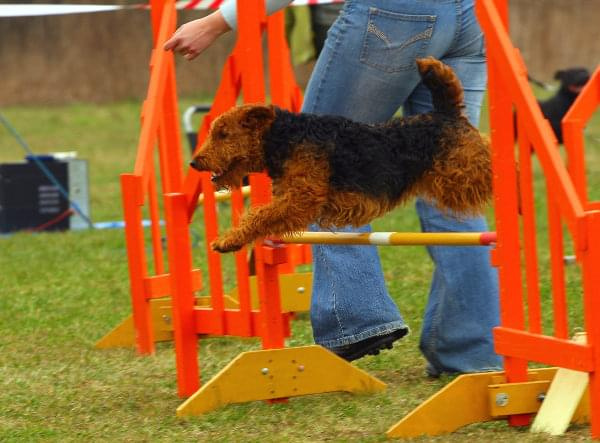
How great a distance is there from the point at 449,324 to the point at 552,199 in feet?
3.08

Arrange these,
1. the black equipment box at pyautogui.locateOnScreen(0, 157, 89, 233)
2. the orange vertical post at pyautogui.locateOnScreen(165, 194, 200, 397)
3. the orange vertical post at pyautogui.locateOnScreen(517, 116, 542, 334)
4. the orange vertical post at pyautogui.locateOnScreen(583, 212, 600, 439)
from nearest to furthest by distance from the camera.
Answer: the orange vertical post at pyautogui.locateOnScreen(583, 212, 600, 439) → the orange vertical post at pyautogui.locateOnScreen(517, 116, 542, 334) → the orange vertical post at pyautogui.locateOnScreen(165, 194, 200, 397) → the black equipment box at pyautogui.locateOnScreen(0, 157, 89, 233)

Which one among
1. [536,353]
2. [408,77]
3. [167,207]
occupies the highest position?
[408,77]

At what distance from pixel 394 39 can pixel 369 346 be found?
1001mm

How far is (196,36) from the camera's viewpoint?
3594 millimetres

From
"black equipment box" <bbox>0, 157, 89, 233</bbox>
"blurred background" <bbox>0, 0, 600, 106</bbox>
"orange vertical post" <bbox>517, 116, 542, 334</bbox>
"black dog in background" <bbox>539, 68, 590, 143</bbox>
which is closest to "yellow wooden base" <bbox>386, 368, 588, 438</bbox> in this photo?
"orange vertical post" <bbox>517, 116, 542, 334</bbox>

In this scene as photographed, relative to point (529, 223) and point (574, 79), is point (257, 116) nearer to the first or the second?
point (529, 223)

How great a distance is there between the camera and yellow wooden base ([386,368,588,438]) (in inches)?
128

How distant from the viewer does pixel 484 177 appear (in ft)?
11.0

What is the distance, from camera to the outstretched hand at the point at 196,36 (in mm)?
3594

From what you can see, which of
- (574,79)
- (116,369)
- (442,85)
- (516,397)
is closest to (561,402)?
(516,397)

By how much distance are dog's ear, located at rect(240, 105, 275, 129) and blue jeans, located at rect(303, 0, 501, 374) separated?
40 centimetres

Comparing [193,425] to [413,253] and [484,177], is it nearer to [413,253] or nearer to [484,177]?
[484,177]

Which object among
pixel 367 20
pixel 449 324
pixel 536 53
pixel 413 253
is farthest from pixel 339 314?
pixel 536 53

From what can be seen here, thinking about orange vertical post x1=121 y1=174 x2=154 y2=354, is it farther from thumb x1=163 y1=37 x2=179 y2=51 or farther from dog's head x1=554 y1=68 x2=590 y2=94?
dog's head x1=554 y1=68 x2=590 y2=94
